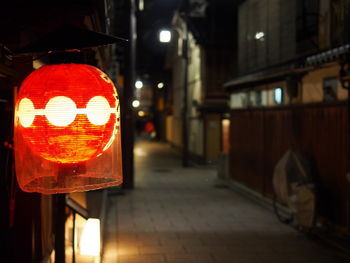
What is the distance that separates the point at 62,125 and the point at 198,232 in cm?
961

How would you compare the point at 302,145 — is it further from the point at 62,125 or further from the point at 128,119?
the point at 62,125

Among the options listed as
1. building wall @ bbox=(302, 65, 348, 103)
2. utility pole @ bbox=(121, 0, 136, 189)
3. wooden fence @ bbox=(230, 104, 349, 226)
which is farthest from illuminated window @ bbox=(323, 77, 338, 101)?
utility pole @ bbox=(121, 0, 136, 189)

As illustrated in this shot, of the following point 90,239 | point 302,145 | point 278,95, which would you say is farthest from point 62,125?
point 278,95

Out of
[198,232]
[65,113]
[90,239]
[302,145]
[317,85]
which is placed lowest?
[198,232]

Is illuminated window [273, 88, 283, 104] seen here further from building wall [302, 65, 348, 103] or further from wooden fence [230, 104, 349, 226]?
building wall [302, 65, 348, 103]

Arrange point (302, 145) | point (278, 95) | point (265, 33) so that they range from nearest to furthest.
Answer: point (302, 145) → point (278, 95) → point (265, 33)

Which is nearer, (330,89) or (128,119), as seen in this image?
(330,89)

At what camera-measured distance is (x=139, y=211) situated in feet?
54.0

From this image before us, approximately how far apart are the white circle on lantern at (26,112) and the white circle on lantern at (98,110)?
1.69ft

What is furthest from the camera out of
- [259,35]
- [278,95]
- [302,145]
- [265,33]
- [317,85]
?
[259,35]

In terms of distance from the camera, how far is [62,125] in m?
4.45

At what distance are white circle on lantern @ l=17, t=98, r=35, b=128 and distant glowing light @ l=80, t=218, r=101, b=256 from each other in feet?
17.6

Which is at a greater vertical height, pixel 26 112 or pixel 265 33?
pixel 265 33

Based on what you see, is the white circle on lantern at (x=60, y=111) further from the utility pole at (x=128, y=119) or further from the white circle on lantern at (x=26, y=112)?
the utility pole at (x=128, y=119)
